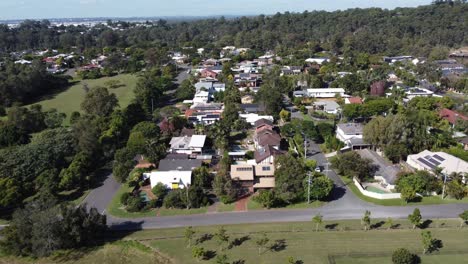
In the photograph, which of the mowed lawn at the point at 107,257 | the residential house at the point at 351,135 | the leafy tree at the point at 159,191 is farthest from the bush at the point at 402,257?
the residential house at the point at 351,135

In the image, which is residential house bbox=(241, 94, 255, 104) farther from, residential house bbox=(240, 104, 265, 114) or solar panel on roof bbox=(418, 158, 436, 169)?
solar panel on roof bbox=(418, 158, 436, 169)

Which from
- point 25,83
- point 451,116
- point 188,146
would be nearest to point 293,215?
point 188,146

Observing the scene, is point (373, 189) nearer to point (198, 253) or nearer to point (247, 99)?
point (198, 253)

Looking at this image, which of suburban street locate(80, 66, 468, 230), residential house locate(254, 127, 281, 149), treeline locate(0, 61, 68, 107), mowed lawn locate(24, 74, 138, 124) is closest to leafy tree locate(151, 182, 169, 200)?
suburban street locate(80, 66, 468, 230)

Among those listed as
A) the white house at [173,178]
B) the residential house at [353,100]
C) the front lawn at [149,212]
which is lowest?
the front lawn at [149,212]

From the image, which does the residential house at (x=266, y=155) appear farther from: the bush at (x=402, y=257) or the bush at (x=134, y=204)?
the bush at (x=402, y=257)

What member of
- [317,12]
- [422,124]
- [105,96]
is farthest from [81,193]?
[317,12]
